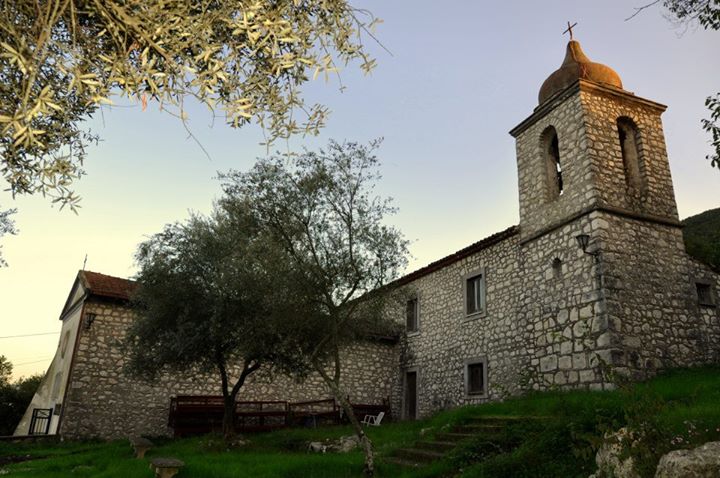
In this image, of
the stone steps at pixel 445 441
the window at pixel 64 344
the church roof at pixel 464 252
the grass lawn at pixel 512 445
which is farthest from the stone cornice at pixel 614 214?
the window at pixel 64 344

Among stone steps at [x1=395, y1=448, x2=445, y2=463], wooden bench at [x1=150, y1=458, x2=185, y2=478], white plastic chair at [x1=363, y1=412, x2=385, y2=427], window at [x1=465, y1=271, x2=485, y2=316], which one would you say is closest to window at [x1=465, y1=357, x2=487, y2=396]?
window at [x1=465, y1=271, x2=485, y2=316]

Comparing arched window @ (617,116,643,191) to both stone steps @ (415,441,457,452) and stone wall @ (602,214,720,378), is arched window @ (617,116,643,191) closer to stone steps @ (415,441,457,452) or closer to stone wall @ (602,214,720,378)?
stone wall @ (602,214,720,378)

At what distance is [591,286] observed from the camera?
10891mm

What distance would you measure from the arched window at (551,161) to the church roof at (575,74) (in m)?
0.96

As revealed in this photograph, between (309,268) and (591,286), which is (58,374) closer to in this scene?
(309,268)

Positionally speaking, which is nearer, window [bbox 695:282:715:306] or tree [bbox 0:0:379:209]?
tree [bbox 0:0:379:209]

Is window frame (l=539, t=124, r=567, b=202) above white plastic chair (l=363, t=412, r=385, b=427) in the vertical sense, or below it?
above

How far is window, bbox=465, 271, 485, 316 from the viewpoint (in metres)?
15.2

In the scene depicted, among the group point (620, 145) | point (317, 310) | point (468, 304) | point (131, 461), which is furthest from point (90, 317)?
point (620, 145)

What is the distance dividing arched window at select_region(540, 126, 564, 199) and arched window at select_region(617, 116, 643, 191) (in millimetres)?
1553

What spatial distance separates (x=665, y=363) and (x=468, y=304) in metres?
6.11

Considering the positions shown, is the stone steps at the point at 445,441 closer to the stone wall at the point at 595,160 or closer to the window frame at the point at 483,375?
the window frame at the point at 483,375

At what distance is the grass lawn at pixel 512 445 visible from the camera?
19.3ft

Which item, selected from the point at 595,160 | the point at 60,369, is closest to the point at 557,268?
the point at 595,160
